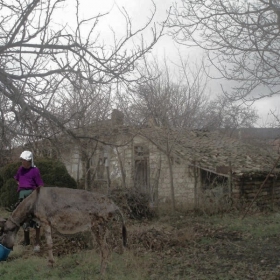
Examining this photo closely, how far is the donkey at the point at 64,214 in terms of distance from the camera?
23.3 ft

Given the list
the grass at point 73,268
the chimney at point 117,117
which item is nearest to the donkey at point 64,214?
the grass at point 73,268

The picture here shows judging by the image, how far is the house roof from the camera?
1547cm

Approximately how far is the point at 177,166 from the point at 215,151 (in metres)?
1.88

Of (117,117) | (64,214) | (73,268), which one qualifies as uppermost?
(117,117)

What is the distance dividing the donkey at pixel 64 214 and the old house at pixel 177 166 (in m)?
5.56

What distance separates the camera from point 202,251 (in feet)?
28.3

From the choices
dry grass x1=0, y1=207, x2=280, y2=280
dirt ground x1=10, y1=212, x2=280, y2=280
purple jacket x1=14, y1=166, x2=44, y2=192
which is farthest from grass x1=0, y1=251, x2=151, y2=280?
purple jacket x1=14, y1=166, x2=44, y2=192

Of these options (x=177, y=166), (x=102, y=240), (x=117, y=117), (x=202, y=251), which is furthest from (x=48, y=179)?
(x=102, y=240)

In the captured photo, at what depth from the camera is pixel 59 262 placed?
7.66 m

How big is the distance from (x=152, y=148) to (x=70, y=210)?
437 inches

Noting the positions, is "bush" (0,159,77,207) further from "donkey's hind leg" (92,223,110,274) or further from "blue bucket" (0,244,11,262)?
"donkey's hind leg" (92,223,110,274)

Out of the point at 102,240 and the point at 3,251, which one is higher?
the point at 102,240

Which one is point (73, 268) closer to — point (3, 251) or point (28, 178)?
point (3, 251)

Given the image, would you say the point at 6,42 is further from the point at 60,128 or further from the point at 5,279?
the point at 5,279
